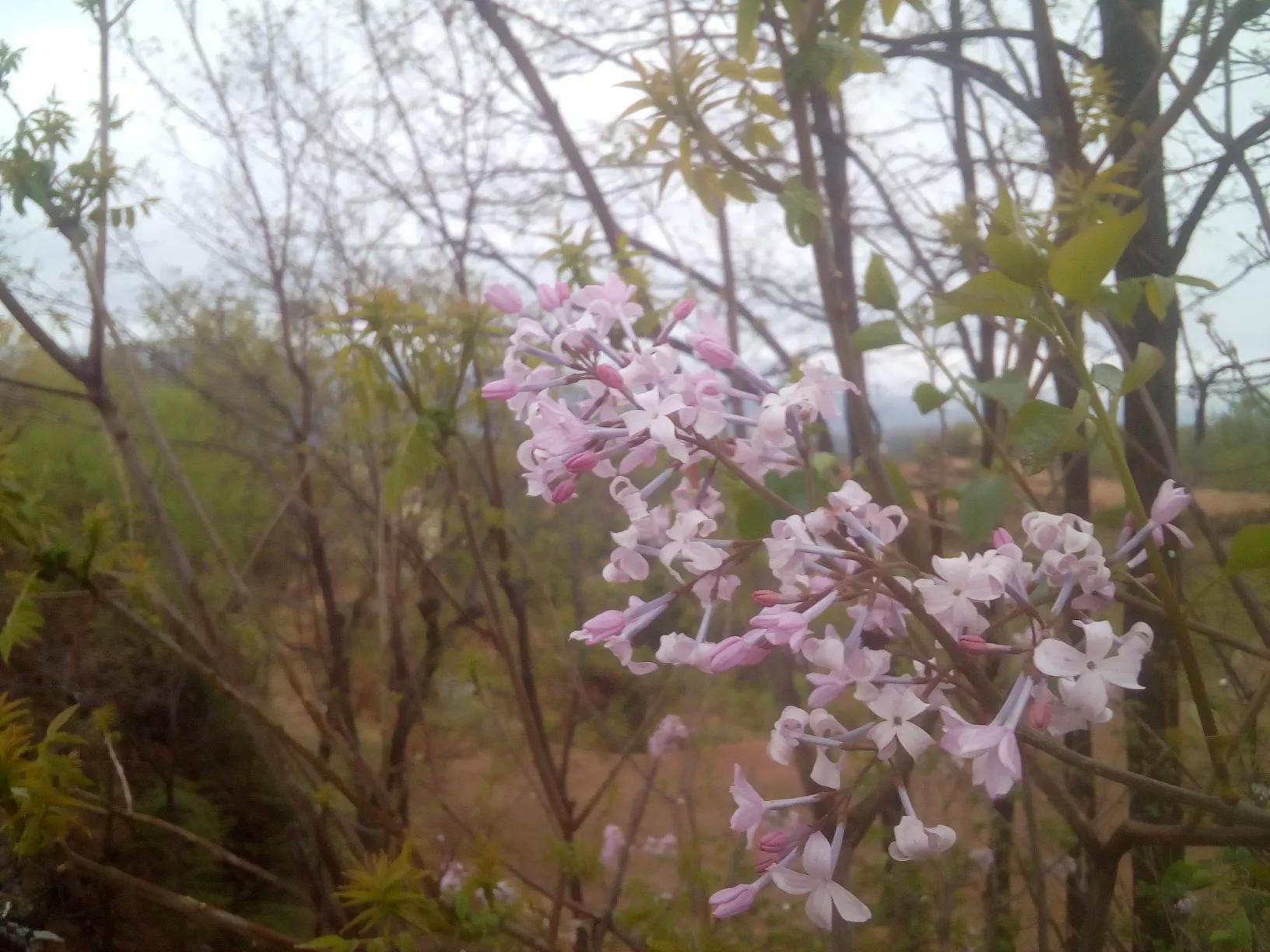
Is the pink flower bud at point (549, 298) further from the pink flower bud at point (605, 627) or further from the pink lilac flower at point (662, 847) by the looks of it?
the pink lilac flower at point (662, 847)

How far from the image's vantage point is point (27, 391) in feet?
3.86

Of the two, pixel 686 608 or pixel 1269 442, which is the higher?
pixel 1269 442

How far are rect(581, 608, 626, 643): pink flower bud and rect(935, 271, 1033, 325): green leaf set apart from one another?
0.63ft

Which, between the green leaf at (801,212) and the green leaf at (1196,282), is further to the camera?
the green leaf at (801,212)

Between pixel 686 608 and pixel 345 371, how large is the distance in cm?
74

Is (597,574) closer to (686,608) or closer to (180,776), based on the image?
(686,608)

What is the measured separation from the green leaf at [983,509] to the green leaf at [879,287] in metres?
0.12

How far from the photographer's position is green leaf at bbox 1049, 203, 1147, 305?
0.95 ft

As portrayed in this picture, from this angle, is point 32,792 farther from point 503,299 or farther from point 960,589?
point 960,589

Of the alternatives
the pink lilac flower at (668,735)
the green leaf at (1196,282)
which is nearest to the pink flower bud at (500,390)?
the green leaf at (1196,282)

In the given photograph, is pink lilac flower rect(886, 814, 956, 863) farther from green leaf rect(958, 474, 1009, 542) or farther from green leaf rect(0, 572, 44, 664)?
green leaf rect(0, 572, 44, 664)

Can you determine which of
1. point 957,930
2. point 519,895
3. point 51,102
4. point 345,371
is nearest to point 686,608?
point 519,895

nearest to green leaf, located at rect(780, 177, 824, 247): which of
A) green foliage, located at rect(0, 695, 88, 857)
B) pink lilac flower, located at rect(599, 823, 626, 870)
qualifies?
green foliage, located at rect(0, 695, 88, 857)

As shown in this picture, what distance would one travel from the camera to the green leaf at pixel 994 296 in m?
0.33
